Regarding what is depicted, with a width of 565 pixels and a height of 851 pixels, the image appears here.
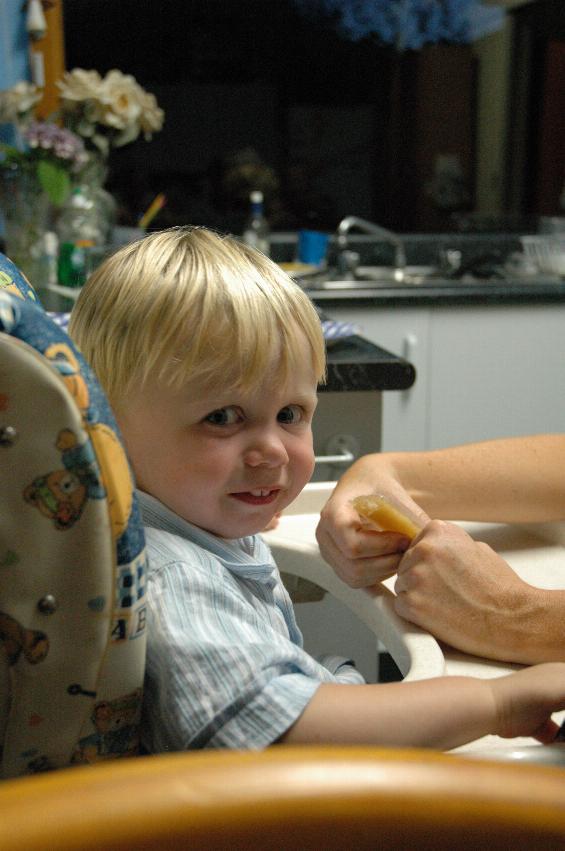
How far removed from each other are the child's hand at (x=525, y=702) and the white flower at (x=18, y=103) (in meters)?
2.88

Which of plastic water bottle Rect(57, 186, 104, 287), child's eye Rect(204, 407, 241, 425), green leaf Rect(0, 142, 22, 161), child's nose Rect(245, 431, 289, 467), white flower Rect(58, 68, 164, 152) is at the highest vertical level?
white flower Rect(58, 68, 164, 152)

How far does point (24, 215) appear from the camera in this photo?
3.09 metres

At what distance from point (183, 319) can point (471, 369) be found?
2476 mm

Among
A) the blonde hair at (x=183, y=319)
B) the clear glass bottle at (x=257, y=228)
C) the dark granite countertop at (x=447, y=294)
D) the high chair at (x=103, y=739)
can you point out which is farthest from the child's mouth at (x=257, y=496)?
the clear glass bottle at (x=257, y=228)

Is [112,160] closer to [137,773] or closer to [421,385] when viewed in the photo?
[421,385]

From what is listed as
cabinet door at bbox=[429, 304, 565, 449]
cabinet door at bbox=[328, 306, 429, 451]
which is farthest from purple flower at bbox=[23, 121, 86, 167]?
cabinet door at bbox=[429, 304, 565, 449]

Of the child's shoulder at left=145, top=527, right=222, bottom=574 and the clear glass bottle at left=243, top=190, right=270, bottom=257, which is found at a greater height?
the clear glass bottle at left=243, top=190, right=270, bottom=257

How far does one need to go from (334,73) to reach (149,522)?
136 inches

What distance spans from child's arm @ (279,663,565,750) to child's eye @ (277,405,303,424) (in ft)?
0.80

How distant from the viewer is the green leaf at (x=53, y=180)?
306 centimetres

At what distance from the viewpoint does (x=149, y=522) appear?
2.62 ft

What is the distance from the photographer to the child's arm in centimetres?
69

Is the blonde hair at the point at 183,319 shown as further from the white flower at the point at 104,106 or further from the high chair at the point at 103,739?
the white flower at the point at 104,106

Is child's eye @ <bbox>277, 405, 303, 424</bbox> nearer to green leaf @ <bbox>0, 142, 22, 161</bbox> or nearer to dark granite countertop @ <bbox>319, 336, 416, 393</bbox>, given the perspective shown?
dark granite countertop @ <bbox>319, 336, 416, 393</bbox>
